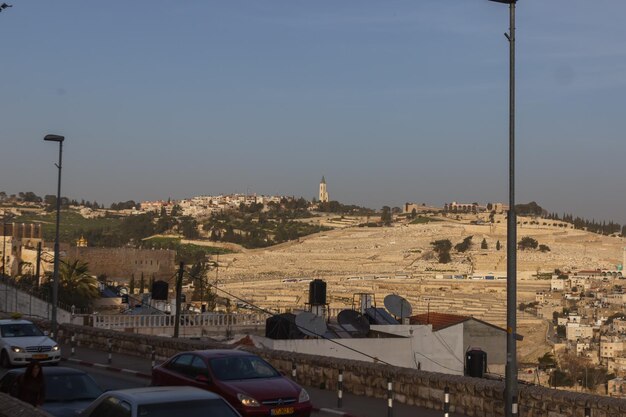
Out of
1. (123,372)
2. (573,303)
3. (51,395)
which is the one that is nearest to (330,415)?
(51,395)

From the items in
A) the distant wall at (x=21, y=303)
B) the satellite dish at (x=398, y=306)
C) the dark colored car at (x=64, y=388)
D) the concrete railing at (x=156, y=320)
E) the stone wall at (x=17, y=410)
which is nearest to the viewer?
the stone wall at (x=17, y=410)

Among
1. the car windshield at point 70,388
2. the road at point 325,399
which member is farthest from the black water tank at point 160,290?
the car windshield at point 70,388

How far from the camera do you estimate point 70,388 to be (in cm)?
1416

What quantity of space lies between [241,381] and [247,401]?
0.70 metres

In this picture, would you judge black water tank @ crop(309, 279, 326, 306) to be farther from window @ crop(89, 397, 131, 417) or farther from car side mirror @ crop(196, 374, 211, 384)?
window @ crop(89, 397, 131, 417)

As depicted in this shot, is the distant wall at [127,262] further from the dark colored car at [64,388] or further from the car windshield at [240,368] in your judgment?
the dark colored car at [64,388]

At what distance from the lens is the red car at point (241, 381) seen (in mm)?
14094

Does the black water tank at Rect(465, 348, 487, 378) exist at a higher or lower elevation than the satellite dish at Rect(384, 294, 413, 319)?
lower

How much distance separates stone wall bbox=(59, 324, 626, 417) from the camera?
1354cm

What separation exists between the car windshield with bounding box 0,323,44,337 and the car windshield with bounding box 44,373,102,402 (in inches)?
444

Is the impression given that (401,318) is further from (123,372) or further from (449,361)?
(123,372)

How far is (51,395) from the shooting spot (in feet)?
46.0

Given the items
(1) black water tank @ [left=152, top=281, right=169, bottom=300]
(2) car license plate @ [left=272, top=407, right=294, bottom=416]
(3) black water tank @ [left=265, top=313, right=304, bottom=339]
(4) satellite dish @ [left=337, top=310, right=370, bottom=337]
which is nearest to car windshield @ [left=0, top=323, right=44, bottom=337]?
(3) black water tank @ [left=265, top=313, right=304, bottom=339]

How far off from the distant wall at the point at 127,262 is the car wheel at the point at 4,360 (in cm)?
10077
